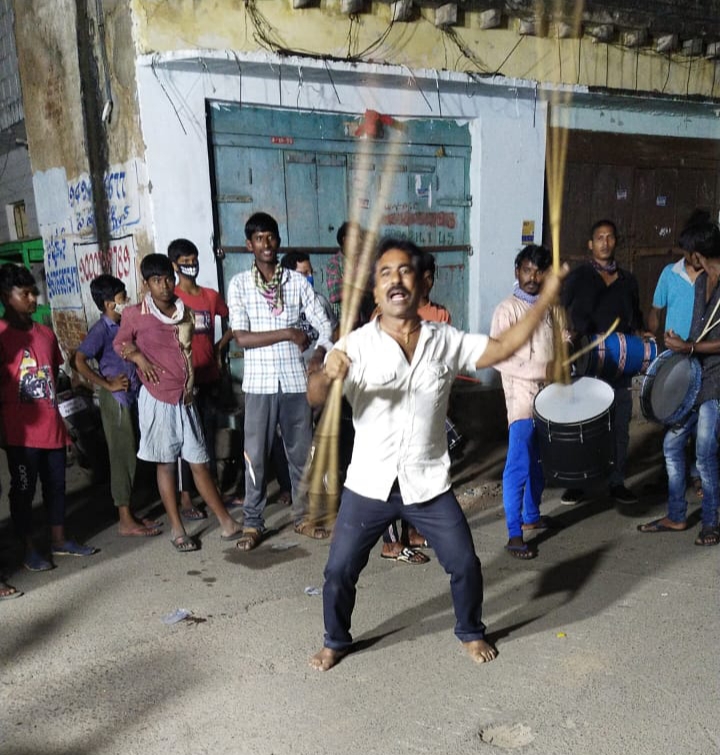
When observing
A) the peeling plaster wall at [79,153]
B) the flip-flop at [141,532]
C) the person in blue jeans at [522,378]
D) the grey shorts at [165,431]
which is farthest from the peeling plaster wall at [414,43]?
the flip-flop at [141,532]

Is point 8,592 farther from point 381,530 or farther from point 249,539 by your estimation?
point 381,530

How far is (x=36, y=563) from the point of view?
3.95 meters

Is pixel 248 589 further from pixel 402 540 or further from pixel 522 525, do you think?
pixel 522 525

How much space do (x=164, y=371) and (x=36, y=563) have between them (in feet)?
4.47

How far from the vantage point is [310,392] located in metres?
2.51

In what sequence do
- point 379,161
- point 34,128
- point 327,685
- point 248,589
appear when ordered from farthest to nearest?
point 34,128 < point 379,161 < point 248,589 < point 327,685

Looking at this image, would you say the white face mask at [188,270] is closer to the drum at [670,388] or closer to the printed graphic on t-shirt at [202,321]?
the printed graphic on t-shirt at [202,321]

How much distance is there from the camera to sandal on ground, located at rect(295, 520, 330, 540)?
169 inches

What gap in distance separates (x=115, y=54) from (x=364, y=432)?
15.6 feet

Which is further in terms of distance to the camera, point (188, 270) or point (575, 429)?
point (188, 270)

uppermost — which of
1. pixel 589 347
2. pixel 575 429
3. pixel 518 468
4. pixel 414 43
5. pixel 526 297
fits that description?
pixel 414 43

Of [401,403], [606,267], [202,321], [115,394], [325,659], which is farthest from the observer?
[202,321]

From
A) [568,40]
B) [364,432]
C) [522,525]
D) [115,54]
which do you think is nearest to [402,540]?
[522,525]

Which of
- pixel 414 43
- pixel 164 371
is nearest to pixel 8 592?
pixel 164 371
